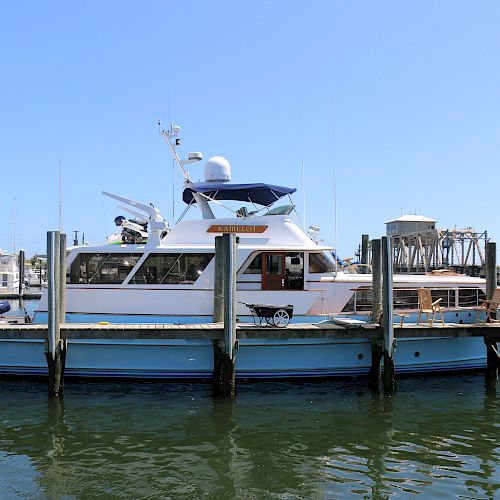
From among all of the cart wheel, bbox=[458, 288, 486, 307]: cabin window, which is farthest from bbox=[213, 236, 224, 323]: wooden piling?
bbox=[458, 288, 486, 307]: cabin window

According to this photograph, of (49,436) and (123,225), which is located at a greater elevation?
(123,225)

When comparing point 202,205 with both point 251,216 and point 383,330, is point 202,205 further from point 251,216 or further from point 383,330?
point 383,330

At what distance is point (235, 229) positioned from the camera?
13.0 meters

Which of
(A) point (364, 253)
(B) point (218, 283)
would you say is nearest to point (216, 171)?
(B) point (218, 283)

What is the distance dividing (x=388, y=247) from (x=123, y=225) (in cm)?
628

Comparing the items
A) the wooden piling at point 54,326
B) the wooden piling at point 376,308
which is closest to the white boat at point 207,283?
the wooden piling at point 376,308

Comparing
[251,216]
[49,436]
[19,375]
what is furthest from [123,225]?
[49,436]

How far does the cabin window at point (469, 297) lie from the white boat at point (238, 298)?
24mm

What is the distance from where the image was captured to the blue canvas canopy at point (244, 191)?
1326cm

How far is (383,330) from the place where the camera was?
36.9 feet

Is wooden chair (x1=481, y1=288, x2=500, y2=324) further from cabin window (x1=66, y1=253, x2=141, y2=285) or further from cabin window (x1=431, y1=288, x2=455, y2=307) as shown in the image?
cabin window (x1=66, y1=253, x2=141, y2=285)

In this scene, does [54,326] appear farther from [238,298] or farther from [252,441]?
[252,441]

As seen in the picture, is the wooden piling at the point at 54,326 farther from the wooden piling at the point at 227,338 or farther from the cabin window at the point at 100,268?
the wooden piling at the point at 227,338

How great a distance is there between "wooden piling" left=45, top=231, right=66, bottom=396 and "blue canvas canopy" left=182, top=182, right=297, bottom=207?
12.7 ft
